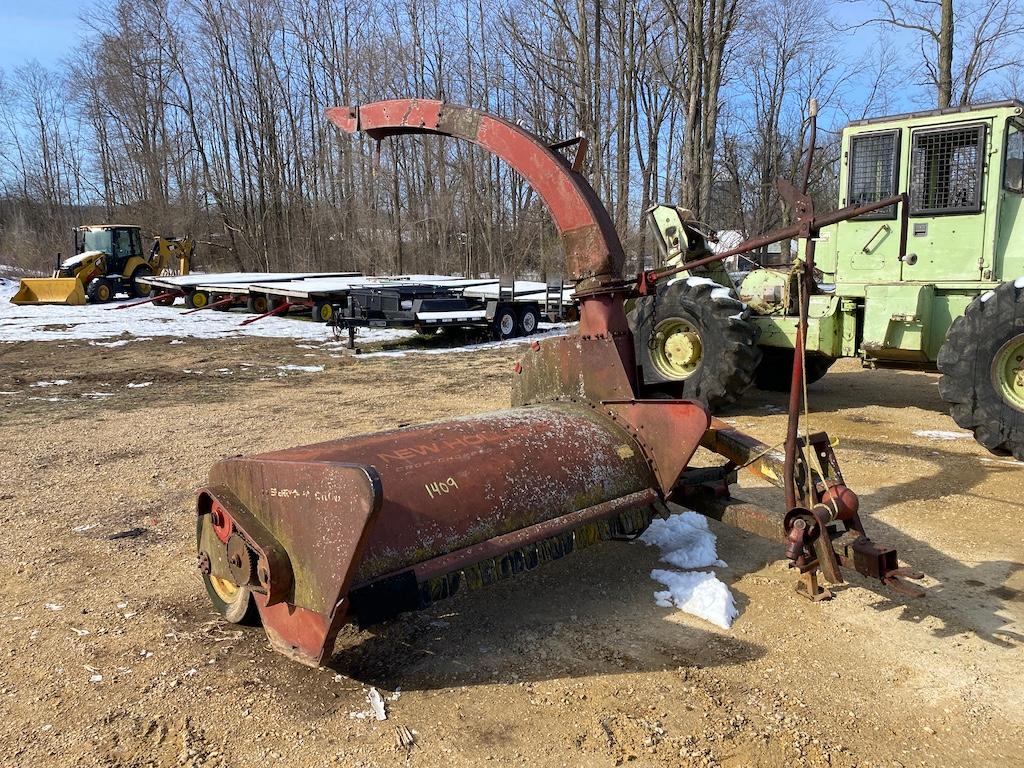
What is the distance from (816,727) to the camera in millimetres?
2463

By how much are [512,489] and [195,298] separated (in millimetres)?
19018

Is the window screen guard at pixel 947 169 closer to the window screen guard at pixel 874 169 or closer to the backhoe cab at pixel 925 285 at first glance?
the backhoe cab at pixel 925 285

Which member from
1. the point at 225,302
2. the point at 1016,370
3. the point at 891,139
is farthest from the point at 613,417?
the point at 225,302

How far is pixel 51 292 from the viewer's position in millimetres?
20969

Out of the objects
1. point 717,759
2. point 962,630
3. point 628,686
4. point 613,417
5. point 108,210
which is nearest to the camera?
point 717,759

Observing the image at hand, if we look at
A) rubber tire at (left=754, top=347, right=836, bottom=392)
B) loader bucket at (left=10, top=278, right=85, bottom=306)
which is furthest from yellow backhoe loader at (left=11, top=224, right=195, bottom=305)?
rubber tire at (left=754, top=347, right=836, bottom=392)

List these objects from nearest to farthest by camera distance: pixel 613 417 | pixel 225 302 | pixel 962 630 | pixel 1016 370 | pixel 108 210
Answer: pixel 962 630, pixel 613 417, pixel 1016 370, pixel 225 302, pixel 108 210

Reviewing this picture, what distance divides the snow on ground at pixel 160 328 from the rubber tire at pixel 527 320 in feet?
0.68

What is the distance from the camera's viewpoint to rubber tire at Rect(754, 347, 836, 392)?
323 inches

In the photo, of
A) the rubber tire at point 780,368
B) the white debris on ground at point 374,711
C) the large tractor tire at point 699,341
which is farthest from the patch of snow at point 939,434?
the white debris on ground at point 374,711

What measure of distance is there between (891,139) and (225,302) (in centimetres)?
1600

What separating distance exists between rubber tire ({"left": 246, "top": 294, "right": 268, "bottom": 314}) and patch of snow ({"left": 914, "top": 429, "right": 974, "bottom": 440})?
51.4 feet

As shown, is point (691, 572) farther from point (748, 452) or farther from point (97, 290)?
point (97, 290)

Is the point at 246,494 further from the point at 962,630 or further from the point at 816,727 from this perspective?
the point at 962,630
